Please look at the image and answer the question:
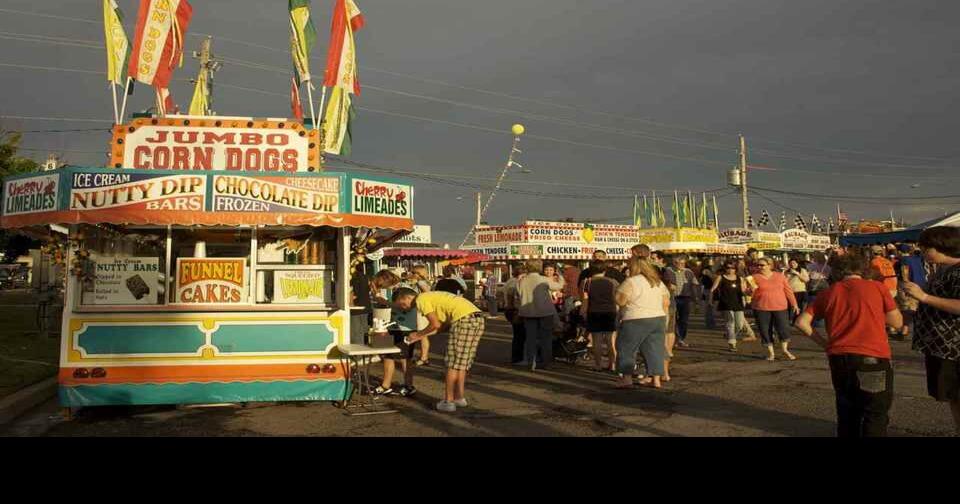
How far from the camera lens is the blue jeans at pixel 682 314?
46.2 feet

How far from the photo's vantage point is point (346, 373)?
8.23 meters

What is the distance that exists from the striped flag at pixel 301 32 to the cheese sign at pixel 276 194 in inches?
124

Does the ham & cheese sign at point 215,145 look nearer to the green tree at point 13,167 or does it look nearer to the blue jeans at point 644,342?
the blue jeans at point 644,342

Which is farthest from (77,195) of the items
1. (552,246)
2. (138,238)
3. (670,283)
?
(552,246)

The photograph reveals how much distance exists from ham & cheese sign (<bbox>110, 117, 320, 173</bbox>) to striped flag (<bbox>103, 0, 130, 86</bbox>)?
55.3 inches

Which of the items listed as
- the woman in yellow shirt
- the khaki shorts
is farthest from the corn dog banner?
the khaki shorts

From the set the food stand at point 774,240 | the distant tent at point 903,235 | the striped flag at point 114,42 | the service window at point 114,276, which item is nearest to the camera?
the service window at point 114,276

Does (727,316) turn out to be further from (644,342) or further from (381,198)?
(381,198)

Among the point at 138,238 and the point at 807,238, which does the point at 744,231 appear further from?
the point at 138,238

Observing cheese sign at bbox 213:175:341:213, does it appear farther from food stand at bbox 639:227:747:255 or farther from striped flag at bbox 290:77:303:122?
food stand at bbox 639:227:747:255

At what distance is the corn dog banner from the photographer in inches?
299

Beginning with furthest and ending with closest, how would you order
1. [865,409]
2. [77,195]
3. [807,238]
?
[807,238] → [77,195] → [865,409]

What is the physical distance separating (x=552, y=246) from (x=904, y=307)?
80.0ft

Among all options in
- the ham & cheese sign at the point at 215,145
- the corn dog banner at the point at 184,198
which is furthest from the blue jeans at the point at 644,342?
the ham & cheese sign at the point at 215,145
